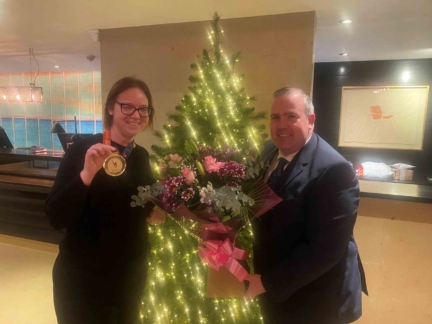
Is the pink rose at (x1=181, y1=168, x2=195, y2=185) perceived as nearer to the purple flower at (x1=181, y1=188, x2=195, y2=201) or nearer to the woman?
the purple flower at (x1=181, y1=188, x2=195, y2=201)

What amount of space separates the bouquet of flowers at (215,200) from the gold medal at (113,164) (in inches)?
4.9

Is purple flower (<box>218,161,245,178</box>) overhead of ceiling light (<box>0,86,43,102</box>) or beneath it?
beneath

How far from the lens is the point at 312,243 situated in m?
1.12

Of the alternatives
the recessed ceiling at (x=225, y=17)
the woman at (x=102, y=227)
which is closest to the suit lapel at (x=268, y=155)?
the woman at (x=102, y=227)

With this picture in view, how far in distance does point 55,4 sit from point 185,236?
6.98 ft

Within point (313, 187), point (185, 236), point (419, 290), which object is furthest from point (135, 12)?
point (419, 290)

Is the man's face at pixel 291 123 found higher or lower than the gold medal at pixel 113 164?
higher

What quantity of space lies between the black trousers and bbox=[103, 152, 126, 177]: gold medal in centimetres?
46

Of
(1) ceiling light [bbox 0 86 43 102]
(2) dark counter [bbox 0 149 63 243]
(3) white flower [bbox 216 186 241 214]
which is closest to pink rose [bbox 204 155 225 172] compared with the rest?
(3) white flower [bbox 216 186 241 214]

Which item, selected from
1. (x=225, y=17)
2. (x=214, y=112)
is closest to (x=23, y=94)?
(x=225, y=17)

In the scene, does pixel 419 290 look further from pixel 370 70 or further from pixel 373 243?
pixel 370 70

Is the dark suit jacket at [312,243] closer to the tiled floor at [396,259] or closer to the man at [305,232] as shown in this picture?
the man at [305,232]

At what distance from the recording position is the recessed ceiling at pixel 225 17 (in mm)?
2324

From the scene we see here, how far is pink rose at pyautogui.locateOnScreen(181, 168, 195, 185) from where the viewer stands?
1.11 meters
